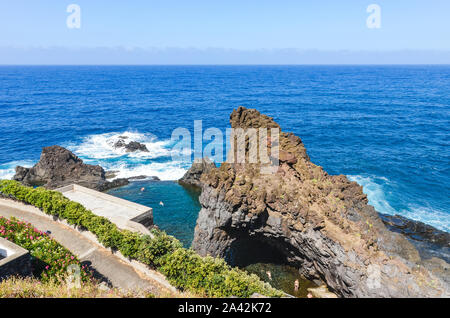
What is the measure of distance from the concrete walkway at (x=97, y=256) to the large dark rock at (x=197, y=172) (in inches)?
1036

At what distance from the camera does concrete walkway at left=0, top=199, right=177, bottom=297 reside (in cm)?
1951

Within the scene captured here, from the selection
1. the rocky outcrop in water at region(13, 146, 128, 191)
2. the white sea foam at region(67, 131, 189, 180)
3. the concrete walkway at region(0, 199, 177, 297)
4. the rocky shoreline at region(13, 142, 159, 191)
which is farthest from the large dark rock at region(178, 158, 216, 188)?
the concrete walkway at region(0, 199, 177, 297)

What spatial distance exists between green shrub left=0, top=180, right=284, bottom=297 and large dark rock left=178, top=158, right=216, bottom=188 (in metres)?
26.1

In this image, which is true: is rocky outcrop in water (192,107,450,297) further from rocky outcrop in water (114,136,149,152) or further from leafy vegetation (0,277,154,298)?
rocky outcrop in water (114,136,149,152)

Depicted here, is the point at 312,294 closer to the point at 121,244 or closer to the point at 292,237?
the point at 292,237

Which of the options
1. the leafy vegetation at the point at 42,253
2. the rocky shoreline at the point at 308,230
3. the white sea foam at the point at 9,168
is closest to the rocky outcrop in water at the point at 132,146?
the white sea foam at the point at 9,168

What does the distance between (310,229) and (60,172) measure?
46.7 m

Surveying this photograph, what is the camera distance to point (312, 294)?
25047 mm

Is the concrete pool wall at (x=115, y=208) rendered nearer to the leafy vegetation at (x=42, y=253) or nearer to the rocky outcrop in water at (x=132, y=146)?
the leafy vegetation at (x=42, y=253)

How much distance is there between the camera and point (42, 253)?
1884cm

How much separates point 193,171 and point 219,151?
55.6 feet

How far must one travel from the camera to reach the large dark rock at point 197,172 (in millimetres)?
49906

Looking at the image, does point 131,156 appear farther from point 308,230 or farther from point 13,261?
point 308,230

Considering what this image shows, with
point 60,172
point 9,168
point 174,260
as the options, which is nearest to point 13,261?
point 174,260
